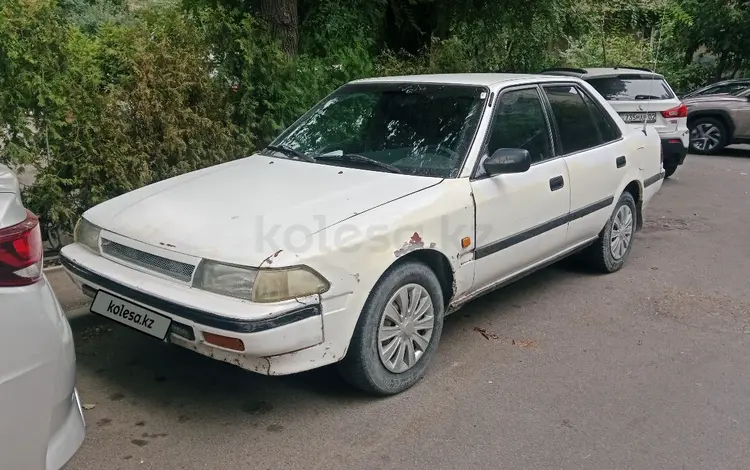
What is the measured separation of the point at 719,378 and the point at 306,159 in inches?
110

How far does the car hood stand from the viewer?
312cm

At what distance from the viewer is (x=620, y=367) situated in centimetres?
396

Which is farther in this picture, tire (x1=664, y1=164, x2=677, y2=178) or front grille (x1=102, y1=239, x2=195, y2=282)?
tire (x1=664, y1=164, x2=677, y2=178)

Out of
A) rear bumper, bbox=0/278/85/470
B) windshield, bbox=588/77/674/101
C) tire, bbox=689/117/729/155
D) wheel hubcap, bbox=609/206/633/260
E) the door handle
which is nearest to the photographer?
rear bumper, bbox=0/278/85/470

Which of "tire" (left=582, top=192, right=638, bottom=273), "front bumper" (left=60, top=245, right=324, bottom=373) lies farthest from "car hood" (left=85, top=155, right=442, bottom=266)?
"tire" (left=582, top=192, right=638, bottom=273)

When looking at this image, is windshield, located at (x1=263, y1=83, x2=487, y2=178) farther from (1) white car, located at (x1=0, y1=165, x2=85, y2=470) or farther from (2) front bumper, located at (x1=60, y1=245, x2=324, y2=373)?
(1) white car, located at (x1=0, y1=165, x2=85, y2=470)

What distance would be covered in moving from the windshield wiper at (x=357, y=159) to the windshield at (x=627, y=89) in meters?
6.35

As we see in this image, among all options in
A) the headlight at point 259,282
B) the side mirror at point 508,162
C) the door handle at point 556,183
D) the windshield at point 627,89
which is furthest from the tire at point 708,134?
the headlight at point 259,282

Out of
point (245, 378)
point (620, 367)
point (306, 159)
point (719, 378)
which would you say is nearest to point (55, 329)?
point (245, 378)

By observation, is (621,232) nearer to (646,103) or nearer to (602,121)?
(602,121)

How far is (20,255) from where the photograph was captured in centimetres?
221

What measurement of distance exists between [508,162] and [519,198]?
0.37 meters

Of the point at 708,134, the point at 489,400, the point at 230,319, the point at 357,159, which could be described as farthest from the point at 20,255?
the point at 708,134

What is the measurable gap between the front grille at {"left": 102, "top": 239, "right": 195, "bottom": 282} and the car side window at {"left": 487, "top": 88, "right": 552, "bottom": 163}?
2008 mm
